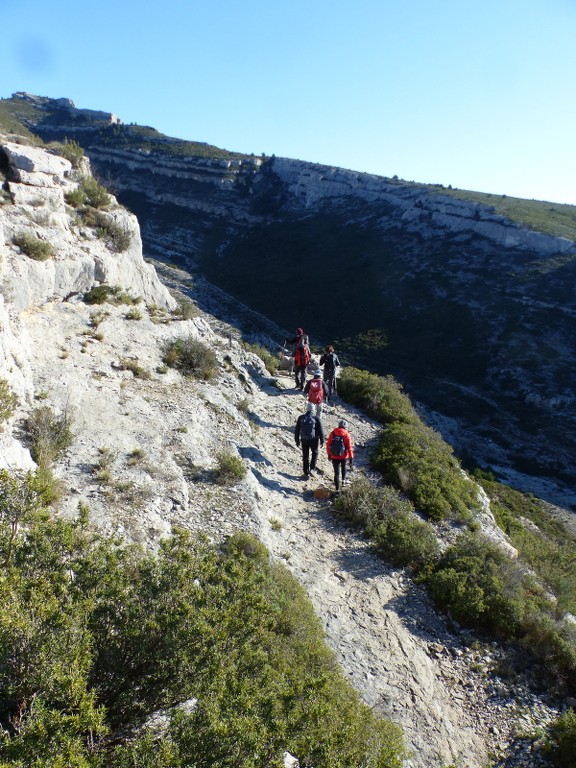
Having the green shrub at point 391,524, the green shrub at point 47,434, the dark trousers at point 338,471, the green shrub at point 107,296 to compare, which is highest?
the green shrub at point 107,296

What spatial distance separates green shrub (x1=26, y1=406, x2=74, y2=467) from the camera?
22.6 feet

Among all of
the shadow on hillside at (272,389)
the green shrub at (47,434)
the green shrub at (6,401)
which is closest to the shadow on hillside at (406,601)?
the green shrub at (47,434)

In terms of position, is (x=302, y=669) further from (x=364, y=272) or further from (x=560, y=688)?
(x=364, y=272)

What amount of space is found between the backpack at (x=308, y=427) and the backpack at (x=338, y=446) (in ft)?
2.05

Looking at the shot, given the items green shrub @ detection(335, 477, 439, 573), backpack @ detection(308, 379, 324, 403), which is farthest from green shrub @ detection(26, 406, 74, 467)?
backpack @ detection(308, 379, 324, 403)

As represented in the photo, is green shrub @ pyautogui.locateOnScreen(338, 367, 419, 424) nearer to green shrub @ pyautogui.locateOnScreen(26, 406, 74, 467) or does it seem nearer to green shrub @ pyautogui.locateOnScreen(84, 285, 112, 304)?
green shrub @ pyautogui.locateOnScreen(84, 285, 112, 304)

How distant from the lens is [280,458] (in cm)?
1114

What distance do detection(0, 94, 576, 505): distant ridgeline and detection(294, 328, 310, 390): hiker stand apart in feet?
49.3

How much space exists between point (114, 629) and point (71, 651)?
2.33ft

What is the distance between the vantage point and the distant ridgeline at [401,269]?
3106 centimetres

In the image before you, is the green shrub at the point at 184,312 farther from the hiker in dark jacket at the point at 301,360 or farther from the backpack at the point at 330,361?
the backpack at the point at 330,361

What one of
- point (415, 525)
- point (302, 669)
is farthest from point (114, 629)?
point (415, 525)

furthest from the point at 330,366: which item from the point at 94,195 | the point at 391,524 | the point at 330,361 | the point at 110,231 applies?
the point at 94,195

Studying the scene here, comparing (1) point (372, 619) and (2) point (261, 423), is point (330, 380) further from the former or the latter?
(1) point (372, 619)
